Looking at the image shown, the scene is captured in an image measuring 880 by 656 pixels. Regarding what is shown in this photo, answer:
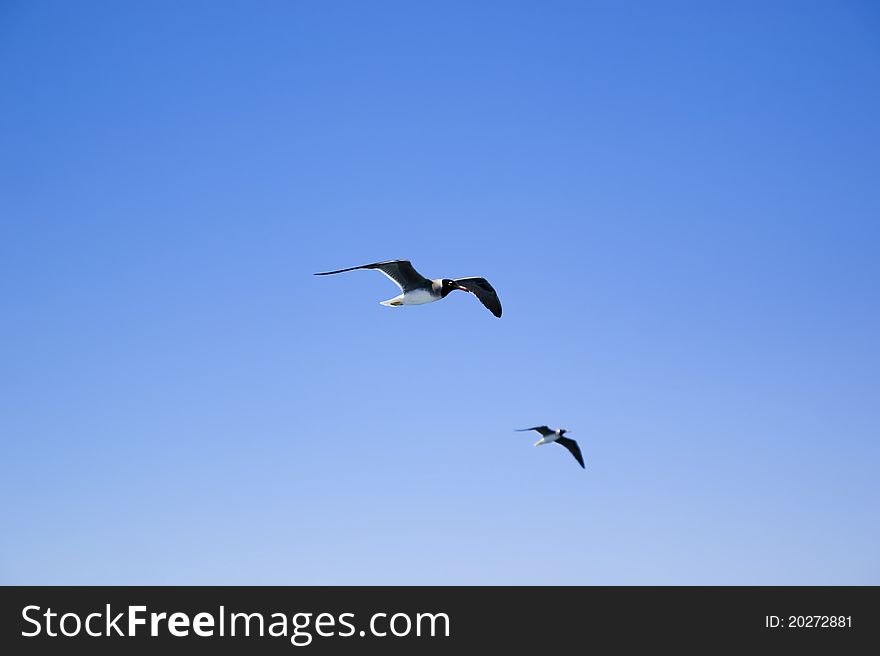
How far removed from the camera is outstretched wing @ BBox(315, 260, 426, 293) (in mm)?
27656

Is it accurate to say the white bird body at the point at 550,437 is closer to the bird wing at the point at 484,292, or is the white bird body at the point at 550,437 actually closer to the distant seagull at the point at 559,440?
the distant seagull at the point at 559,440

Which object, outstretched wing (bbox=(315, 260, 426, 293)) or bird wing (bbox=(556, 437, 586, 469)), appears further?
bird wing (bbox=(556, 437, 586, 469))

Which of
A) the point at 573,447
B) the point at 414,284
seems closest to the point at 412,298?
the point at 414,284

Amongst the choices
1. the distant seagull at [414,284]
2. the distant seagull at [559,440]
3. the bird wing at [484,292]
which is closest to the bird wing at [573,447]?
the distant seagull at [559,440]

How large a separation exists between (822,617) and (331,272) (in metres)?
29.7

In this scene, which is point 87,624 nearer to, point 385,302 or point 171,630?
point 171,630

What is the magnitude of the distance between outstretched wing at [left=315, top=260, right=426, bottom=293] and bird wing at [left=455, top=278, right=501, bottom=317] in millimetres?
1801

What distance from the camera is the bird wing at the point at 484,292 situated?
30156 millimetres

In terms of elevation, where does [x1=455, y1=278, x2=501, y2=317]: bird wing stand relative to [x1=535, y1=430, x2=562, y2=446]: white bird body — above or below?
above

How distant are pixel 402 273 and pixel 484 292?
12.0 ft

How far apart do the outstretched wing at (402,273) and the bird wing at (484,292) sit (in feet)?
5.91

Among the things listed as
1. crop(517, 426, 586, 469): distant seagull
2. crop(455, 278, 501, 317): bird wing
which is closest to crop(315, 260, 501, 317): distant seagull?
crop(455, 278, 501, 317): bird wing

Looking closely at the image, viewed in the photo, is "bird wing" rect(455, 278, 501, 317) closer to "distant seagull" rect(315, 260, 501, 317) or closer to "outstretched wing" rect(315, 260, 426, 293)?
"distant seagull" rect(315, 260, 501, 317)

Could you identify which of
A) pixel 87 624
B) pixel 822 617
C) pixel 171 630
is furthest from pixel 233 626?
pixel 822 617
